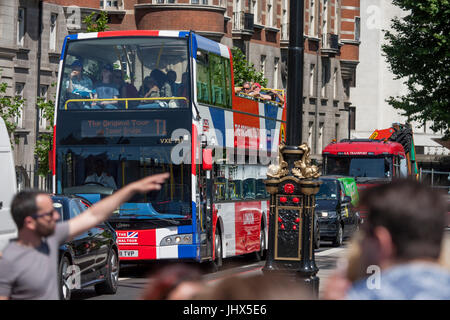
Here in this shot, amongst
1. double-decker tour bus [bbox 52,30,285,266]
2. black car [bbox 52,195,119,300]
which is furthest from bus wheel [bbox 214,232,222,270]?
black car [bbox 52,195,119,300]

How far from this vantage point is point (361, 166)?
121 feet

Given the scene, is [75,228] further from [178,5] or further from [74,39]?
[178,5]

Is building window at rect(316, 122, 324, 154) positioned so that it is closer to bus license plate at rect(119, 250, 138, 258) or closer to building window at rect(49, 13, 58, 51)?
building window at rect(49, 13, 58, 51)

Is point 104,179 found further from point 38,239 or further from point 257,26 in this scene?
point 257,26

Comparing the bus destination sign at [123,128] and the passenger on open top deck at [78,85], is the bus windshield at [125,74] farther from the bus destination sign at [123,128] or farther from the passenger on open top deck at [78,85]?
the bus destination sign at [123,128]

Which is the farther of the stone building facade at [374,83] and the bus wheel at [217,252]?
the stone building facade at [374,83]

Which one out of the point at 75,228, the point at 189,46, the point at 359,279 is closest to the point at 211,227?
the point at 189,46

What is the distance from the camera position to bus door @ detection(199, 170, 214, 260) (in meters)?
18.9

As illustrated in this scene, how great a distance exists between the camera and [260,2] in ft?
191

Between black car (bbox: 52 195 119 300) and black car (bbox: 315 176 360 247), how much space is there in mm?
14170

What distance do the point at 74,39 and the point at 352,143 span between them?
19421 millimetres

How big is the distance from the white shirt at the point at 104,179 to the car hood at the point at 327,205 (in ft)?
39.2

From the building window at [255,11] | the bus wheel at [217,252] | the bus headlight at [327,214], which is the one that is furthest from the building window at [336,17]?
the bus wheel at [217,252]

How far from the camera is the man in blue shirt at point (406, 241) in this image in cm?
375
